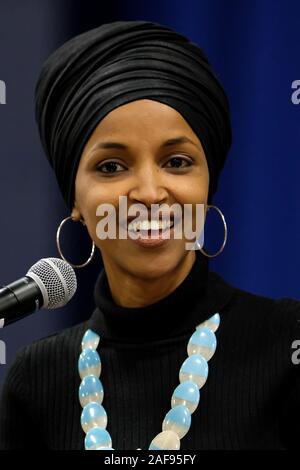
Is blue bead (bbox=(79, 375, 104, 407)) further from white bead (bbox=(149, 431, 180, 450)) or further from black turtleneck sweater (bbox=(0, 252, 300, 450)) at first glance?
white bead (bbox=(149, 431, 180, 450))

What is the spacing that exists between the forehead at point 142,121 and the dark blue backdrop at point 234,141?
1.54 ft

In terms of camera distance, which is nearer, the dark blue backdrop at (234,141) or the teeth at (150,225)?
the teeth at (150,225)

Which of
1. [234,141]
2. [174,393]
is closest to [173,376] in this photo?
[174,393]

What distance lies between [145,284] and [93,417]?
20 centimetres

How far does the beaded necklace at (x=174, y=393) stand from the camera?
1.26 meters

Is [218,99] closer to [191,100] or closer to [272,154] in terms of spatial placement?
[191,100]

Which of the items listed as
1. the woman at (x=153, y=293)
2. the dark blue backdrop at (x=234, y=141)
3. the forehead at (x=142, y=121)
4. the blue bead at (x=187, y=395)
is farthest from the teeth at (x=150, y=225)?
the dark blue backdrop at (x=234, y=141)

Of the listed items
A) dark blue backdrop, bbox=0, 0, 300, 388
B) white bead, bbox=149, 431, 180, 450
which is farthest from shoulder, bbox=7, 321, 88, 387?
dark blue backdrop, bbox=0, 0, 300, 388

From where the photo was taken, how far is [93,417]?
1311mm

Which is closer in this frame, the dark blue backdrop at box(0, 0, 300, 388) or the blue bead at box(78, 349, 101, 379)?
Result: the blue bead at box(78, 349, 101, 379)

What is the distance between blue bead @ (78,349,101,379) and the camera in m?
1.37

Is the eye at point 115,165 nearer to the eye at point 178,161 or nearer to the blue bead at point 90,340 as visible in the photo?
the eye at point 178,161

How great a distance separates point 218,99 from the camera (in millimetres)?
1347

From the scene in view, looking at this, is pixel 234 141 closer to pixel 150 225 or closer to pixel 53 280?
pixel 150 225
